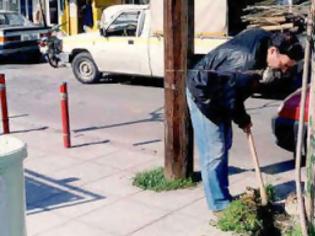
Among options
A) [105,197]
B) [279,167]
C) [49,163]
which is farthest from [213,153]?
[49,163]

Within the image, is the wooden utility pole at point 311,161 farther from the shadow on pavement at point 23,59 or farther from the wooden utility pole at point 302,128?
the shadow on pavement at point 23,59

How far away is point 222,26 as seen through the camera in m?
12.0

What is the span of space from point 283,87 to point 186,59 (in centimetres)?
634

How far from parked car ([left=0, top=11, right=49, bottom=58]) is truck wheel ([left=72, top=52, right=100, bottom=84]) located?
4.33 meters

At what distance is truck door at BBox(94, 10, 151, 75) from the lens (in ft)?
41.2

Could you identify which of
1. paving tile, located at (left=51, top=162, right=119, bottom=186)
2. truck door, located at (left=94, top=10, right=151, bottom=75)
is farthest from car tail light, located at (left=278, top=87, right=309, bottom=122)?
truck door, located at (left=94, top=10, right=151, bottom=75)

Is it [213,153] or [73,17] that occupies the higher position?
[73,17]

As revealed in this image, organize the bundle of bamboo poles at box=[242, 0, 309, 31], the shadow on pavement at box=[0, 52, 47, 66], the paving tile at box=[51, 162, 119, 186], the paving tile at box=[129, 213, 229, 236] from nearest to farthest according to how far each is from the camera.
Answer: the paving tile at box=[129, 213, 229, 236], the paving tile at box=[51, 162, 119, 186], the bundle of bamboo poles at box=[242, 0, 309, 31], the shadow on pavement at box=[0, 52, 47, 66]

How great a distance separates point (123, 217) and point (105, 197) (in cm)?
58

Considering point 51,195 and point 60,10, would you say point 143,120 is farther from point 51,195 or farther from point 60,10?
point 60,10

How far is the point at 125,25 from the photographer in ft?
42.5

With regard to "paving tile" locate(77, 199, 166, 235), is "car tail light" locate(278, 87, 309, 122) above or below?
above

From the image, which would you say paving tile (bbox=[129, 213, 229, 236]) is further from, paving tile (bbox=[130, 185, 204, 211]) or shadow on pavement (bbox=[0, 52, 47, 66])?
shadow on pavement (bbox=[0, 52, 47, 66])

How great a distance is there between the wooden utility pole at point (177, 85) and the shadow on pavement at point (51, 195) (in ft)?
2.81
